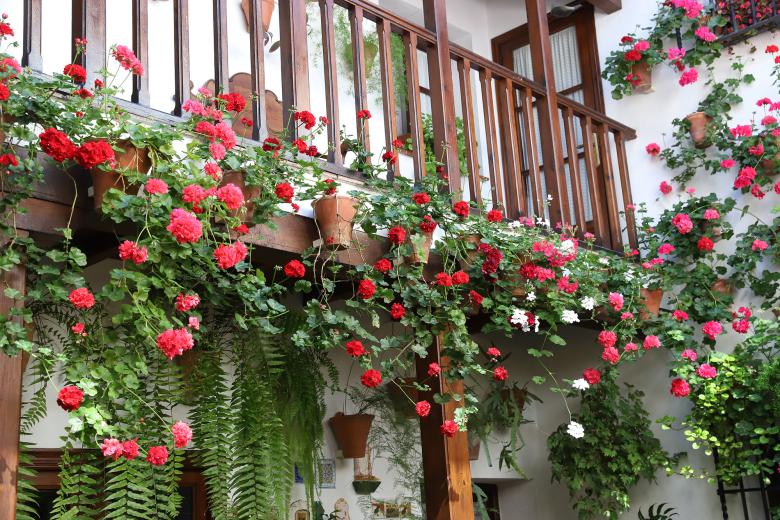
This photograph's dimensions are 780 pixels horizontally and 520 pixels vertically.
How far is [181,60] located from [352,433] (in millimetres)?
2556

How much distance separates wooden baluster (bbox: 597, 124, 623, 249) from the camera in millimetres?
6719

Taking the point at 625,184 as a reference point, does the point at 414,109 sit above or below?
below

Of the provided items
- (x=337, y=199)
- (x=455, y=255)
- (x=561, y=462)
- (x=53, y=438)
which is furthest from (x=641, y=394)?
(x=53, y=438)

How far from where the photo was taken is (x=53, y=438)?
15.0 ft

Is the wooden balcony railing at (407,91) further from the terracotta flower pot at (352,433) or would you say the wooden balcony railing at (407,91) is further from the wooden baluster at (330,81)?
the terracotta flower pot at (352,433)

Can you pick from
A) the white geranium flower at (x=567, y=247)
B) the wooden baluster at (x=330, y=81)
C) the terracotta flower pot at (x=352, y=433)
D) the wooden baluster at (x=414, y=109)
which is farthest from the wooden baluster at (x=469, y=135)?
the terracotta flower pot at (x=352, y=433)

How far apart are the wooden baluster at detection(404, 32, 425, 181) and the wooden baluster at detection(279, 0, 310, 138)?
2.20ft

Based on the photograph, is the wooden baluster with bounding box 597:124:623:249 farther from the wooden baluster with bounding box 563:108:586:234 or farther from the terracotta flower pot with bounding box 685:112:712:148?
the terracotta flower pot with bounding box 685:112:712:148

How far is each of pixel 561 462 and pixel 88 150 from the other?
4202mm

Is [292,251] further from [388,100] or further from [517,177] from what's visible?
[517,177]

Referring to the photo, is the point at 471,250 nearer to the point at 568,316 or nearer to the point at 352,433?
the point at 568,316

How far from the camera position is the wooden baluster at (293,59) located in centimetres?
443

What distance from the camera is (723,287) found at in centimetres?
636

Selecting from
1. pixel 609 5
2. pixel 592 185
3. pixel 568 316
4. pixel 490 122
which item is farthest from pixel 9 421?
pixel 609 5
